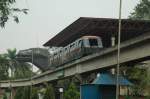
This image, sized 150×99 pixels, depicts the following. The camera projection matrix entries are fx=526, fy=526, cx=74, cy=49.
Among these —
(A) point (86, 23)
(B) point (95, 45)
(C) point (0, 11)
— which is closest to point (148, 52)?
(C) point (0, 11)

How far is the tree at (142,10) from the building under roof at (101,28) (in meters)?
30.1

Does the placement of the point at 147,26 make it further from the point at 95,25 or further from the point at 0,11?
the point at 0,11

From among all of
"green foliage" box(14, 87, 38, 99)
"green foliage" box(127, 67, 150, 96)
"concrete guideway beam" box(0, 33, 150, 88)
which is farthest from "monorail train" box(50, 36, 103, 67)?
"green foliage" box(14, 87, 38, 99)

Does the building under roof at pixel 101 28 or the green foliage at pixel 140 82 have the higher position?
the building under roof at pixel 101 28

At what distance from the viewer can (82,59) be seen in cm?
5134

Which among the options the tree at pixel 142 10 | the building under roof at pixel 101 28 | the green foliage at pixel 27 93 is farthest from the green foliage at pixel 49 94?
the tree at pixel 142 10

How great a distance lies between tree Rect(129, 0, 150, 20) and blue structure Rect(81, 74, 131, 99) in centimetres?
7080

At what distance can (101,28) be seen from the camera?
7162 cm

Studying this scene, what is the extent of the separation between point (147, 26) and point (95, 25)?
8.30 metres

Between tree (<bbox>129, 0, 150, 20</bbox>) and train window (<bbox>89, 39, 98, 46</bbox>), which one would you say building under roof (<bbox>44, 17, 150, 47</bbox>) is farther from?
tree (<bbox>129, 0, 150, 20</bbox>)

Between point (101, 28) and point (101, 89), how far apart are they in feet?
107

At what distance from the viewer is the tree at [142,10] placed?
110 meters

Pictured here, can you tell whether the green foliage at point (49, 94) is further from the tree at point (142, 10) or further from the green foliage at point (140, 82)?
the tree at point (142, 10)

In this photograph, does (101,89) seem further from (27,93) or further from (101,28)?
(27,93)
